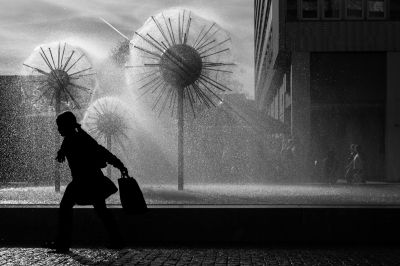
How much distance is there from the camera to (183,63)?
52.6 feet

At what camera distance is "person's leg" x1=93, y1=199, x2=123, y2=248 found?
25.1 feet

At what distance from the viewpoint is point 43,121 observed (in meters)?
34.8

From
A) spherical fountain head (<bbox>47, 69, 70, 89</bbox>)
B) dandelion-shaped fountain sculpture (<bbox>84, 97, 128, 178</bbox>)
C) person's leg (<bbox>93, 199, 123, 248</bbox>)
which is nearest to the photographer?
person's leg (<bbox>93, 199, 123, 248</bbox>)

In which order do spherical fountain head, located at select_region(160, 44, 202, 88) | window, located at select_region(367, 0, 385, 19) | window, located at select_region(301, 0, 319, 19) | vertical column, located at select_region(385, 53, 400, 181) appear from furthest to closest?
window, located at select_region(301, 0, 319, 19)
window, located at select_region(367, 0, 385, 19)
vertical column, located at select_region(385, 53, 400, 181)
spherical fountain head, located at select_region(160, 44, 202, 88)

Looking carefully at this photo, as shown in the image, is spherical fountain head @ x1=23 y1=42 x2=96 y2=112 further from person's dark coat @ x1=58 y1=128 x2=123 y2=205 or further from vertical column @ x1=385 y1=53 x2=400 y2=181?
vertical column @ x1=385 y1=53 x2=400 y2=181

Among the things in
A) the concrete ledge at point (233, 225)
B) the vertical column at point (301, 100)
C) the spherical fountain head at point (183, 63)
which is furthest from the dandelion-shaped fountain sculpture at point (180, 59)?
the vertical column at point (301, 100)

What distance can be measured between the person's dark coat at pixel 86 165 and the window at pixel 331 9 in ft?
85.5

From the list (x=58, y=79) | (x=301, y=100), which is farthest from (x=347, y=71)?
(x=58, y=79)

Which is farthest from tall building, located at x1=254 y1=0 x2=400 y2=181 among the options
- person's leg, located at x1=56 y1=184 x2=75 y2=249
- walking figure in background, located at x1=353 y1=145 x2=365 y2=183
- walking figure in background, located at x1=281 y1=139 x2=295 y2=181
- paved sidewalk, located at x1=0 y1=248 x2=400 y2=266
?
person's leg, located at x1=56 y1=184 x2=75 y2=249

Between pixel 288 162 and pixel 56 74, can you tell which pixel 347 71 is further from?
pixel 56 74

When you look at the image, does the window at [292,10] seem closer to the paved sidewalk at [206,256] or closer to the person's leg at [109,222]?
the paved sidewalk at [206,256]

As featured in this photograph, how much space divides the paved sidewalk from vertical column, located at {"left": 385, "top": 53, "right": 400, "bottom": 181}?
977 inches

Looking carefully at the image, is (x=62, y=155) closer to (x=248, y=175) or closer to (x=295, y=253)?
(x=295, y=253)

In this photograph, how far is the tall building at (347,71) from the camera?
31781 millimetres
